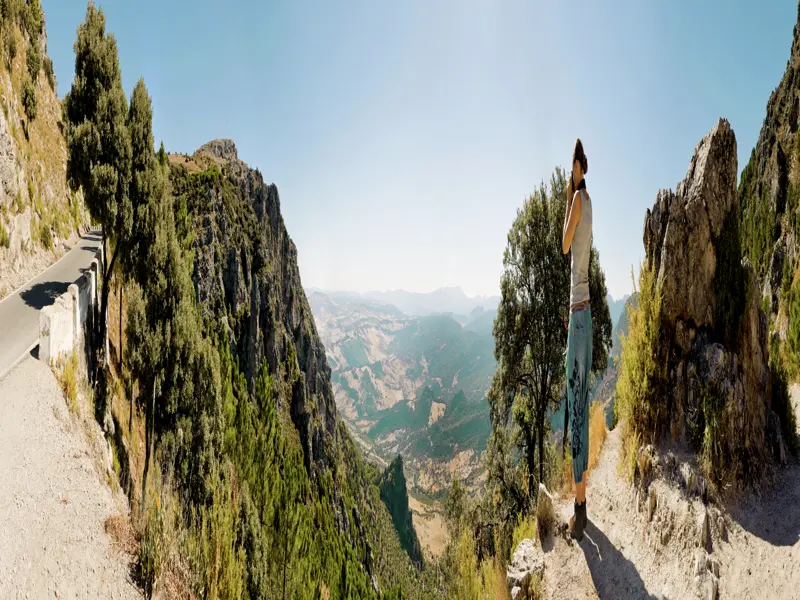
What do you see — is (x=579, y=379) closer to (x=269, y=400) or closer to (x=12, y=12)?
(x=12, y=12)

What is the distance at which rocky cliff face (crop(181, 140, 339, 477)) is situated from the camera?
5447 cm

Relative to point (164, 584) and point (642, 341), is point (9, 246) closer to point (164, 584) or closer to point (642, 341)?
point (164, 584)

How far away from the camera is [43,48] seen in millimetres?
24266

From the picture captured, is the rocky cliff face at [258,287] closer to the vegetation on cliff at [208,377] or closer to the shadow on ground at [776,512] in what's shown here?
the vegetation on cliff at [208,377]

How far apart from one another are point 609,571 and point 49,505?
8.26m

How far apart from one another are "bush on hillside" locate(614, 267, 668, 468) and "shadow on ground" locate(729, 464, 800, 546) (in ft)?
3.60

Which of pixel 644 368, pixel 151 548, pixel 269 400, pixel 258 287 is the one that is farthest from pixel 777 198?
pixel 258 287

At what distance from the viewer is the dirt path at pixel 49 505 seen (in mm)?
4871

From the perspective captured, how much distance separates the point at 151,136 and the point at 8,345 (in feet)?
35.6

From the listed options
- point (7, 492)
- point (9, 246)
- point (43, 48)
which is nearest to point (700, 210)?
point (7, 492)

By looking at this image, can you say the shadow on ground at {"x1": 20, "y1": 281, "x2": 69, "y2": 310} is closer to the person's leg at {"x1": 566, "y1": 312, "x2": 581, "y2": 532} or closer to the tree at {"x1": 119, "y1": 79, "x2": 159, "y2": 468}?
the tree at {"x1": 119, "y1": 79, "x2": 159, "y2": 468}

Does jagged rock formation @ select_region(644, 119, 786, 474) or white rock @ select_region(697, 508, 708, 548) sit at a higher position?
jagged rock formation @ select_region(644, 119, 786, 474)

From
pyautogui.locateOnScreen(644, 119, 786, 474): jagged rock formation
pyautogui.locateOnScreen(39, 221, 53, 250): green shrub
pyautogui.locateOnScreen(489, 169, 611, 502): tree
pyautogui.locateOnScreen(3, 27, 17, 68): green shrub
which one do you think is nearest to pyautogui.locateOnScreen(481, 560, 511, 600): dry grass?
pyautogui.locateOnScreen(644, 119, 786, 474): jagged rock formation

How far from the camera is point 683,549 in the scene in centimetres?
400
